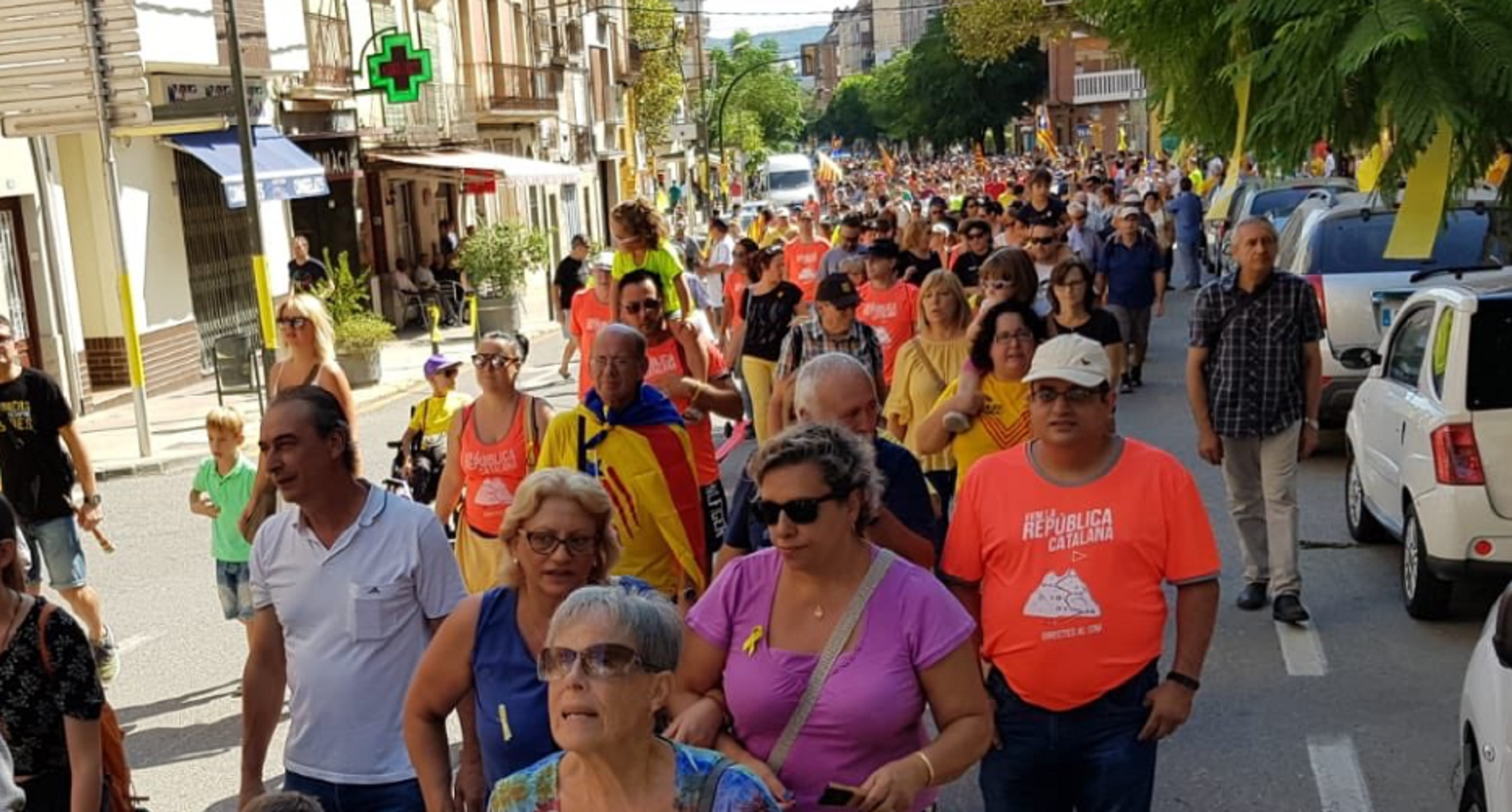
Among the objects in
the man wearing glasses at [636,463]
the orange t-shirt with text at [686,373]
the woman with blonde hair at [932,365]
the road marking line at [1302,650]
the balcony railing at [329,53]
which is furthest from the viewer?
the balcony railing at [329,53]

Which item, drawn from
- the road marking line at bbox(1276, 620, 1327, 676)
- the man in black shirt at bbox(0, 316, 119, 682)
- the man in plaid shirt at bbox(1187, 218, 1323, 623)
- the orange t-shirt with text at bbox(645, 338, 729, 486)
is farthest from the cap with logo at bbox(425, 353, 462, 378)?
the road marking line at bbox(1276, 620, 1327, 676)

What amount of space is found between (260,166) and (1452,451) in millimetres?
18372

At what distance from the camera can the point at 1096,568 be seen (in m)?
4.27

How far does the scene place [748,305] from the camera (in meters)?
11.9

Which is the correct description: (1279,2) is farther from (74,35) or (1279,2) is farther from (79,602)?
(74,35)

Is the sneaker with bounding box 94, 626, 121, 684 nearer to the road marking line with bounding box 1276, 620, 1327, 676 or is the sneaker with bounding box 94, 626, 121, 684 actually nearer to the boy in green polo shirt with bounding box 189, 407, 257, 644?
the boy in green polo shirt with bounding box 189, 407, 257, 644

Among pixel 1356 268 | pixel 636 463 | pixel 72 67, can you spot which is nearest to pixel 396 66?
pixel 72 67

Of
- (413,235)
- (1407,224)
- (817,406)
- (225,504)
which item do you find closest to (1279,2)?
(1407,224)

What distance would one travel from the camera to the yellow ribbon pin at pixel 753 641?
368 cm

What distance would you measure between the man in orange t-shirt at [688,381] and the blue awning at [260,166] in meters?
14.8

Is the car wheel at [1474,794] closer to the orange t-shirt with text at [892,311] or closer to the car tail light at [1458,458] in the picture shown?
the car tail light at [1458,458]

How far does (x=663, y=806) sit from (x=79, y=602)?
583 centimetres

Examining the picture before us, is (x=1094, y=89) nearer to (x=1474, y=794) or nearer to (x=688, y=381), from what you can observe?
(x=688, y=381)

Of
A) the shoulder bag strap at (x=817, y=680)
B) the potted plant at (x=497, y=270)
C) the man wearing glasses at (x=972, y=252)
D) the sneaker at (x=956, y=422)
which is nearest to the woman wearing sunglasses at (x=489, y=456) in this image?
the sneaker at (x=956, y=422)
